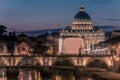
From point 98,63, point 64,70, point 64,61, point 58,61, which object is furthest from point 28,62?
point 64,70

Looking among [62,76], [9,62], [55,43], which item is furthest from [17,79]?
[55,43]

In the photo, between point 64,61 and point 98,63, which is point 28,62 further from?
point 98,63

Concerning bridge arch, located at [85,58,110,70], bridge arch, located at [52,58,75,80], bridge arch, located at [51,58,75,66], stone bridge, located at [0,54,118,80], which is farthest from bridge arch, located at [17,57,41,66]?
bridge arch, located at [85,58,110,70]

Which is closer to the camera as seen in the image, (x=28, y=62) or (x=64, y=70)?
(x=64, y=70)

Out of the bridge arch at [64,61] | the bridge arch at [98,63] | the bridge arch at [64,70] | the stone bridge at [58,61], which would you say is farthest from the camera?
the bridge arch at [64,61]

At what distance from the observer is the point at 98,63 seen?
12988 centimetres

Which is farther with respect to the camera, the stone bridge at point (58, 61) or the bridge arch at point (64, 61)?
the bridge arch at point (64, 61)

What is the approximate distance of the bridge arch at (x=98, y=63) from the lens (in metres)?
124

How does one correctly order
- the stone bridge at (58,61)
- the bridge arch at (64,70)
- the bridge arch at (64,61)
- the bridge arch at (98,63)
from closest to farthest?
the bridge arch at (64,70), the stone bridge at (58,61), the bridge arch at (98,63), the bridge arch at (64,61)

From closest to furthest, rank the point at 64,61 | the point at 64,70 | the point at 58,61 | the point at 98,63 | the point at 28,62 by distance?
the point at 64,70
the point at 98,63
the point at 28,62
the point at 58,61
the point at 64,61

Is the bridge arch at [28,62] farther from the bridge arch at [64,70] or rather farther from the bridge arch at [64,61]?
the bridge arch at [64,70]

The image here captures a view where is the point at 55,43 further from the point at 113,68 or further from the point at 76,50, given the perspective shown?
the point at 113,68

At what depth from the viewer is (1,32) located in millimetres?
164250

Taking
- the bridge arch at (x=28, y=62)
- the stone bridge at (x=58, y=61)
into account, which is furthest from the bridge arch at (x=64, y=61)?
the bridge arch at (x=28, y=62)
